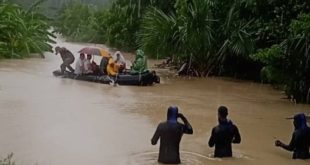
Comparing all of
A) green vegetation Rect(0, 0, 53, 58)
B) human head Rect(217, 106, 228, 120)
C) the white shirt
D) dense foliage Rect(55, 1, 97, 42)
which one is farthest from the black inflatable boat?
dense foliage Rect(55, 1, 97, 42)

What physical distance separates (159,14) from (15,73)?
19.0ft

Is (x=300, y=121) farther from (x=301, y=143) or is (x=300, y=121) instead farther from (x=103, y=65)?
(x=103, y=65)

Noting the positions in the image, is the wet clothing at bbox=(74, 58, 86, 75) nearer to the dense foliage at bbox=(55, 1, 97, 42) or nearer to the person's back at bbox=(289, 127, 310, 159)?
the person's back at bbox=(289, 127, 310, 159)

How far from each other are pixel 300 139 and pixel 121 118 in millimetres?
4494

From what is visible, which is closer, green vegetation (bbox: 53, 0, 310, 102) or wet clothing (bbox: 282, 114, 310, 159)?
wet clothing (bbox: 282, 114, 310, 159)

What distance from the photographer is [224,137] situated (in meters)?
9.11

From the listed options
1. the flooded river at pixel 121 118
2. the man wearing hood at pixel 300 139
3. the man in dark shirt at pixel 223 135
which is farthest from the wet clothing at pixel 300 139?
the man in dark shirt at pixel 223 135

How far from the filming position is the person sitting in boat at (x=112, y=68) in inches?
728

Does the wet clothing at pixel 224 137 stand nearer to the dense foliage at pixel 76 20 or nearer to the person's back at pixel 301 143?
the person's back at pixel 301 143

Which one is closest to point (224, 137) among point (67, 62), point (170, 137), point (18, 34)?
point (170, 137)

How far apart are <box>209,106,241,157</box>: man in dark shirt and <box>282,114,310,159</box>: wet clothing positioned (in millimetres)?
899

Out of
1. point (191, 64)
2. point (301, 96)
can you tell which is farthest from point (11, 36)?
point (301, 96)

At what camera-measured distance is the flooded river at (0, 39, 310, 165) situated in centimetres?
939

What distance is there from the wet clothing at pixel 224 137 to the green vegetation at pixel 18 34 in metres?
18.3
